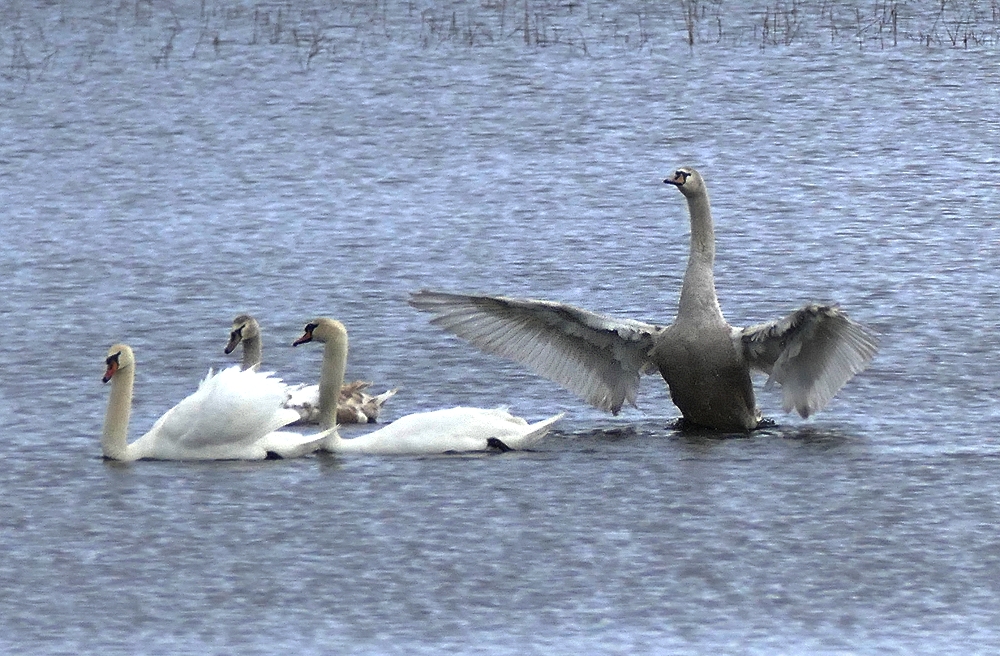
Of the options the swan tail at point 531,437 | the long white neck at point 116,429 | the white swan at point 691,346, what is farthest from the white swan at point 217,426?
the white swan at point 691,346

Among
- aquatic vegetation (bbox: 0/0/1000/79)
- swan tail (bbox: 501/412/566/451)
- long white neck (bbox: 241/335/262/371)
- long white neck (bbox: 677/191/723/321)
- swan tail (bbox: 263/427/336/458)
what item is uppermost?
aquatic vegetation (bbox: 0/0/1000/79)

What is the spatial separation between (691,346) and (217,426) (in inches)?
97.8

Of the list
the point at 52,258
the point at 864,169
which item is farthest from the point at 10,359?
the point at 864,169

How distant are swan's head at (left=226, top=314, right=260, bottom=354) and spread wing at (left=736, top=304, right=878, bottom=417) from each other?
2.79 meters

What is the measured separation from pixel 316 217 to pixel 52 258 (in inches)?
98.2

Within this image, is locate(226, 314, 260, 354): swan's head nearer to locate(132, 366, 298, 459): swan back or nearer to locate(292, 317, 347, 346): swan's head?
locate(292, 317, 347, 346): swan's head

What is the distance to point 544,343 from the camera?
13.4 m

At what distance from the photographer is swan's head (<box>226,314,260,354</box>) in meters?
13.8

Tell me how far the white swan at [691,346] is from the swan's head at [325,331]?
0.47 metres

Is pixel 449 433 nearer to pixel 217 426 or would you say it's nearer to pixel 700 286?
pixel 217 426

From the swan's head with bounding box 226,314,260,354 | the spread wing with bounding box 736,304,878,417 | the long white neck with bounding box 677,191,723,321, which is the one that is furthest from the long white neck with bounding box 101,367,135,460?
the spread wing with bounding box 736,304,878,417

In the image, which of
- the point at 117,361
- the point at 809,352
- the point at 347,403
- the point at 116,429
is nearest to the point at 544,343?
the point at 347,403

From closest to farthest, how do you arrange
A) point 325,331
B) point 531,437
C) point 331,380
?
point 531,437
point 331,380
point 325,331

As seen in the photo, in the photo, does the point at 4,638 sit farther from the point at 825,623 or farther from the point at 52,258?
the point at 52,258
